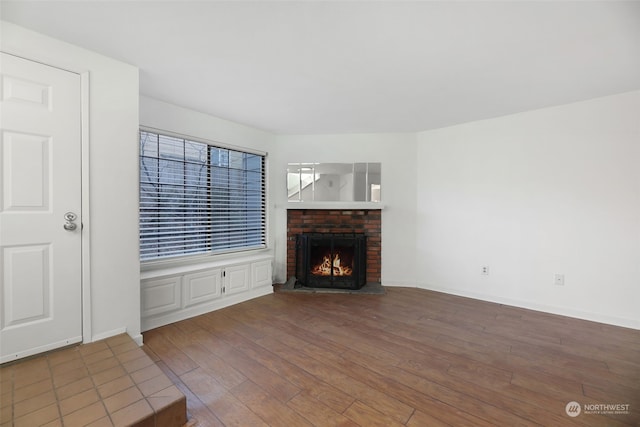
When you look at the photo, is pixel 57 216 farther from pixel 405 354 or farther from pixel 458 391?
pixel 458 391

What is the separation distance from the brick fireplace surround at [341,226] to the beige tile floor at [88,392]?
2549 mm

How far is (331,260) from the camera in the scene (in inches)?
153

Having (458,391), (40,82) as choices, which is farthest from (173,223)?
(458,391)

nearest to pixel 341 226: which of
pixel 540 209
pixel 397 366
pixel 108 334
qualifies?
pixel 397 366

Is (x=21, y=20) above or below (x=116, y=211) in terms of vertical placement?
above

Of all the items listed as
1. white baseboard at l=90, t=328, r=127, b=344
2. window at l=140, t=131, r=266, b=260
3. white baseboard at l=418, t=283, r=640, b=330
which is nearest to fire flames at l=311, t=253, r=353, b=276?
window at l=140, t=131, r=266, b=260

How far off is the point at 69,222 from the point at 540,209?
4710 millimetres

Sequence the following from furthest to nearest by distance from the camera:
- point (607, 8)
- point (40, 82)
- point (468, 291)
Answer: point (468, 291) → point (40, 82) → point (607, 8)

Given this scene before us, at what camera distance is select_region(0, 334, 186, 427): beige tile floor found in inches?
50.1

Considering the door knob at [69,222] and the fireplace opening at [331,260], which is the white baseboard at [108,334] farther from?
the fireplace opening at [331,260]

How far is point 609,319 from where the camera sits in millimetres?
2688

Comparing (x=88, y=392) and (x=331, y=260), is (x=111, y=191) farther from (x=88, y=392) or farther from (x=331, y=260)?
(x=331, y=260)

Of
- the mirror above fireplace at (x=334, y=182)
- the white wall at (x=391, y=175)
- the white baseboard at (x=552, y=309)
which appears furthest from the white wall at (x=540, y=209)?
the mirror above fireplace at (x=334, y=182)

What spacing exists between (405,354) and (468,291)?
2.00 m
